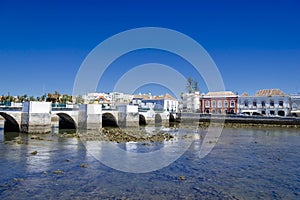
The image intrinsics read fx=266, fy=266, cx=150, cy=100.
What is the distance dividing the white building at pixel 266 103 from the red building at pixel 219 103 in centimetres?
211

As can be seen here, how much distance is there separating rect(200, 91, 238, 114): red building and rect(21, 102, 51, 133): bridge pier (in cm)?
5806

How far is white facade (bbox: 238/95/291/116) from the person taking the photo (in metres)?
72.3

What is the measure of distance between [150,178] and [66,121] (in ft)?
110

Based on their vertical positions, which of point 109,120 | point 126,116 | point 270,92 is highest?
point 270,92

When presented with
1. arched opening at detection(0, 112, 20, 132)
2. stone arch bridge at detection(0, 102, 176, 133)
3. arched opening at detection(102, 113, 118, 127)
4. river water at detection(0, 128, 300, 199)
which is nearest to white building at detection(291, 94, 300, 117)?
stone arch bridge at detection(0, 102, 176, 133)

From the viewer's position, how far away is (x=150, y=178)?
13688 millimetres

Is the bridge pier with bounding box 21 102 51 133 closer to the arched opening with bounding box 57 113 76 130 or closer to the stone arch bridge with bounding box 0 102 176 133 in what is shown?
the stone arch bridge with bounding box 0 102 176 133

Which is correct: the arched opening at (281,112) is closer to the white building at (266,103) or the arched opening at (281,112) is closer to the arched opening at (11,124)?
the white building at (266,103)

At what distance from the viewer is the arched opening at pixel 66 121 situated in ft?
137

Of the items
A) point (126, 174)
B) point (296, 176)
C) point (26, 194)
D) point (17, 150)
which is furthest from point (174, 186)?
point (17, 150)

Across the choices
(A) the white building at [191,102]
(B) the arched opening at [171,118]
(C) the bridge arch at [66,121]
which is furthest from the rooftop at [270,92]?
(C) the bridge arch at [66,121]

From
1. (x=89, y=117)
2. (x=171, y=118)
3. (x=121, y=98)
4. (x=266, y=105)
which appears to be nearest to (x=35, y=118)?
(x=89, y=117)

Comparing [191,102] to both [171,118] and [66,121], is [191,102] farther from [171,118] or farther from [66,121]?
[66,121]

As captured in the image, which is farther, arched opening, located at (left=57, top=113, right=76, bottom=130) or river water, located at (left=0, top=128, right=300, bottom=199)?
arched opening, located at (left=57, top=113, right=76, bottom=130)
